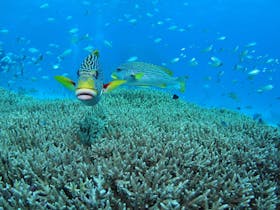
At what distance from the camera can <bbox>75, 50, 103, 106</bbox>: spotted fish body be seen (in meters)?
3.07

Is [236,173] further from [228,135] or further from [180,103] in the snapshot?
[180,103]

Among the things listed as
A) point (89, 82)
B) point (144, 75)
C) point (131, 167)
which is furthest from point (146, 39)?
point (89, 82)

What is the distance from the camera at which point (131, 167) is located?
356 centimetres

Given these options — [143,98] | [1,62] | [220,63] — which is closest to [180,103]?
[143,98]

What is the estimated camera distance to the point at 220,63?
14516 mm

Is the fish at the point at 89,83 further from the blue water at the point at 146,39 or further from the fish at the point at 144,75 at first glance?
the blue water at the point at 146,39

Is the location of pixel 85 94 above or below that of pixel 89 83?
below

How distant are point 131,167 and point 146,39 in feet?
243

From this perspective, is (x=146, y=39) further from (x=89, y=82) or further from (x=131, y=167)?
(x=89, y=82)

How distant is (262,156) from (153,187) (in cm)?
187

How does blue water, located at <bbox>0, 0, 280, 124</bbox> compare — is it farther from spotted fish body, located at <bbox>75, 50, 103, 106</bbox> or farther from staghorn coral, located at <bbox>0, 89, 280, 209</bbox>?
spotted fish body, located at <bbox>75, 50, 103, 106</bbox>

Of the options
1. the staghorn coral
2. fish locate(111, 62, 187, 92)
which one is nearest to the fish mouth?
the staghorn coral

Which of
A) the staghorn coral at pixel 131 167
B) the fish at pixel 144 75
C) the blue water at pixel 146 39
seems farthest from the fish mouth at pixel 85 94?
the blue water at pixel 146 39

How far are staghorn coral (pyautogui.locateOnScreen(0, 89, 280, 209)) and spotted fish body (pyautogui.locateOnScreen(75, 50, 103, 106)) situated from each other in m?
0.83
